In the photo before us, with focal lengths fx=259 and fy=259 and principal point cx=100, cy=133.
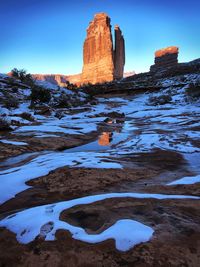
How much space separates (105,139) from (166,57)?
89.1 metres

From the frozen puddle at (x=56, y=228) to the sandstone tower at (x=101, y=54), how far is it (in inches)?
3353

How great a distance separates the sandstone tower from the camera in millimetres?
88431

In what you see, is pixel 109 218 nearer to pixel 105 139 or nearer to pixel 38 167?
pixel 38 167

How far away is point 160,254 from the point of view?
187 centimetres

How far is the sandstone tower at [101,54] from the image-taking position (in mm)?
88431

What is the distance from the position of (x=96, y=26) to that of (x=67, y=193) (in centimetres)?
9774

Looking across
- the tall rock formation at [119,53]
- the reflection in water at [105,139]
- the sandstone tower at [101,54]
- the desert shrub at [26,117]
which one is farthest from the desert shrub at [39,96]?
the tall rock formation at [119,53]

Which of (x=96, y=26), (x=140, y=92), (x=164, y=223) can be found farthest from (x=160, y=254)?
(x=96, y=26)

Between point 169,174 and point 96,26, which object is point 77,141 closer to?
point 169,174

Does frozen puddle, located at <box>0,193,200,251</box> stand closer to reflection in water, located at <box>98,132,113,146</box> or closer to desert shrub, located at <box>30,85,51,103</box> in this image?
reflection in water, located at <box>98,132,113,146</box>

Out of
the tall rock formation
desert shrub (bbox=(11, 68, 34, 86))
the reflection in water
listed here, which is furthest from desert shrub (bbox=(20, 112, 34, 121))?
the tall rock formation

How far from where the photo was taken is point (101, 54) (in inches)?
3590

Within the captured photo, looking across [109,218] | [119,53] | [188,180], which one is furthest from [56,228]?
[119,53]

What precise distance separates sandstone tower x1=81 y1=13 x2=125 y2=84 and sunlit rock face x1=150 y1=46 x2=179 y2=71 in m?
13.7
